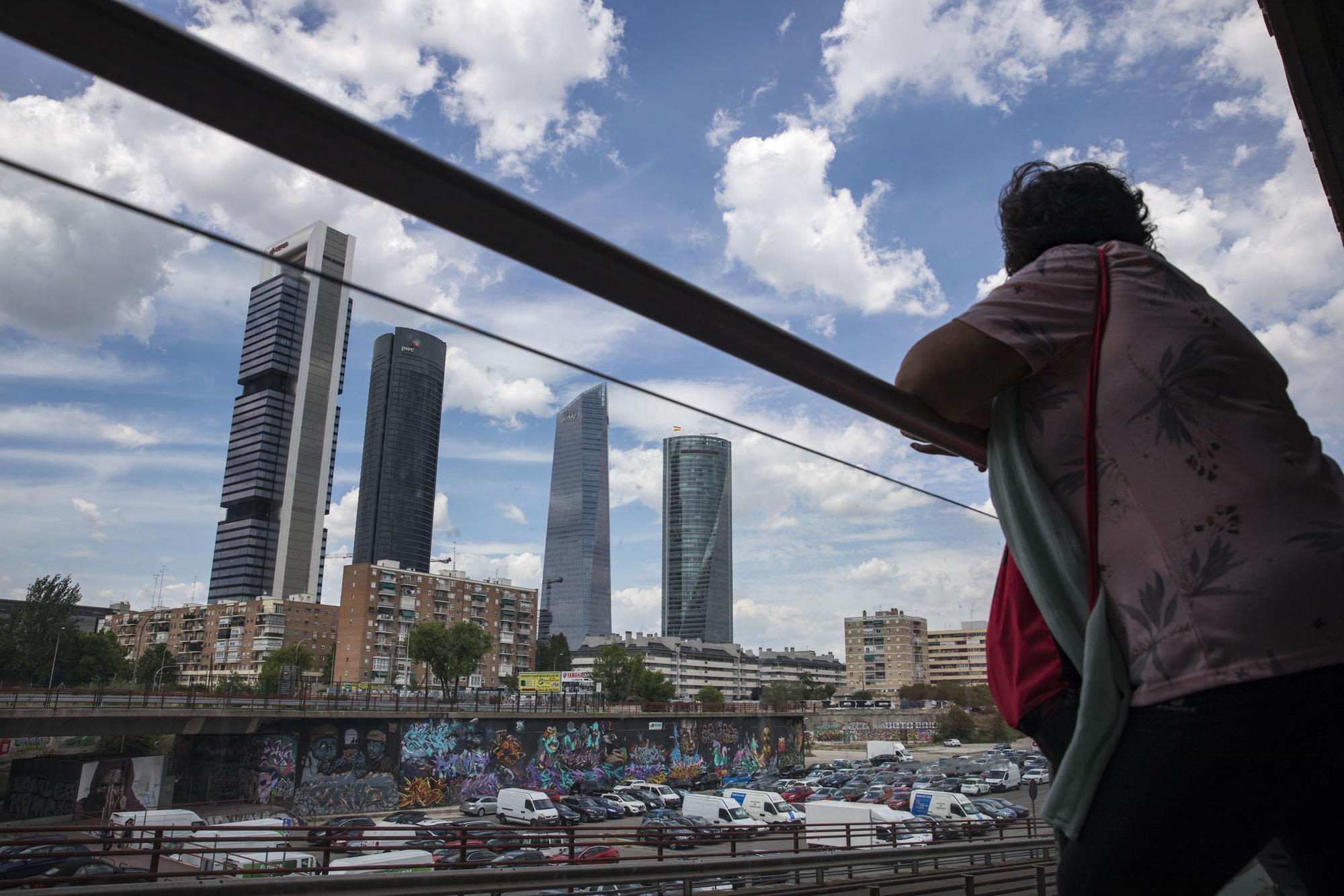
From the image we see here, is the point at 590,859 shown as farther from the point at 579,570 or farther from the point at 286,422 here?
the point at 579,570

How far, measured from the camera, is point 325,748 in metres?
21.4

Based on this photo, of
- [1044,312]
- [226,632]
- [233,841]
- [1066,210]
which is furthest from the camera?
[226,632]

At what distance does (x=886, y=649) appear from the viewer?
11695mm

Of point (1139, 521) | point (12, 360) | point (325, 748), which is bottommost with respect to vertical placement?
point (325, 748)

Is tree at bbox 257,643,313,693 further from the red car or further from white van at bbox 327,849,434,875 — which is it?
the red car

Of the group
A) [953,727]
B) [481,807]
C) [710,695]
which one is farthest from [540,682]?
[953,727]

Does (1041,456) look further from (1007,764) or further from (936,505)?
(1007,764)

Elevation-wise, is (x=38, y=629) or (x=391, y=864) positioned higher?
(x=38, y=629)

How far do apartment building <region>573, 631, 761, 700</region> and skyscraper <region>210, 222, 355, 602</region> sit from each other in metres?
25.9

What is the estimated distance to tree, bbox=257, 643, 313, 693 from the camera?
97.9 feet

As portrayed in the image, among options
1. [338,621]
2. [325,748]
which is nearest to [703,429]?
[325,748]

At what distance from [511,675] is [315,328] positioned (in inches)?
1924

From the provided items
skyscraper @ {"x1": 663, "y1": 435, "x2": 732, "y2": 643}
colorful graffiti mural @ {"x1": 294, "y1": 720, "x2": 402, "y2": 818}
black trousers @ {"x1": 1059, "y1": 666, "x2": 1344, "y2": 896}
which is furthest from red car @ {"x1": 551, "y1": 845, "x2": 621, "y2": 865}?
skyscraper @ {"x1": 663, "y1": 435, "x2": 732, "y2": 643}

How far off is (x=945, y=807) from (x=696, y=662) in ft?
175
